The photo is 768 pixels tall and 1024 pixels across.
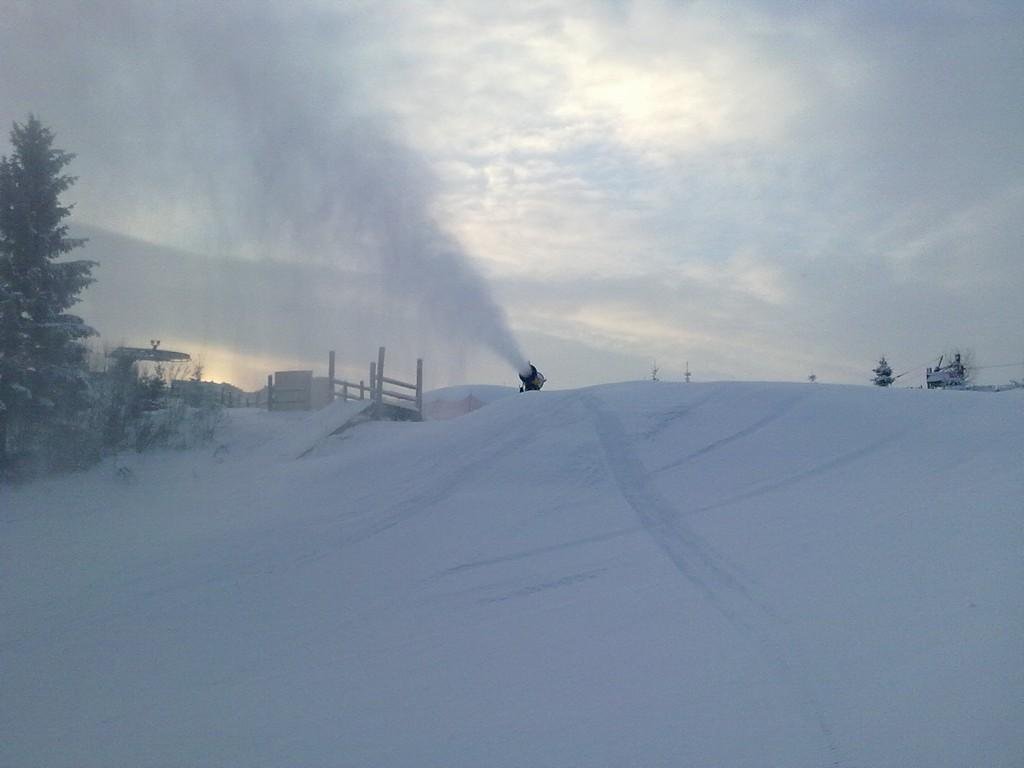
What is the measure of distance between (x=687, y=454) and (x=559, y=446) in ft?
8.85

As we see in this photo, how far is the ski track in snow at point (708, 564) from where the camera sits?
26.8ft

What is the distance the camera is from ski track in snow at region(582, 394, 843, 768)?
8.16m

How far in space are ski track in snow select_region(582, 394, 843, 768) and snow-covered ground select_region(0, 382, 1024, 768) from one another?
0.17 feet

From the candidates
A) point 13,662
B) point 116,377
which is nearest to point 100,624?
point 13,662

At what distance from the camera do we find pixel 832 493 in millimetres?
14188

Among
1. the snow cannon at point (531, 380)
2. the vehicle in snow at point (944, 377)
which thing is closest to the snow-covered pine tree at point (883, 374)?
the vehicle in snow at point (944, 377)

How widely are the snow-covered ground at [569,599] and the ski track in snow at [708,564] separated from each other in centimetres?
5

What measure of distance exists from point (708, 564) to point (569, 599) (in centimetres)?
208

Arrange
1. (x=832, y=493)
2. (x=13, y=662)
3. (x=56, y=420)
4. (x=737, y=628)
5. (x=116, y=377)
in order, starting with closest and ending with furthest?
(x=737, y=628)
(x=13, y=662)
(x=832, y=493)
(x=56, y=420)
(x=116, y=377)

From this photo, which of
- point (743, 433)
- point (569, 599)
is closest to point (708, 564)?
point (569, 599)

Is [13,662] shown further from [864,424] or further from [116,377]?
[116,377]

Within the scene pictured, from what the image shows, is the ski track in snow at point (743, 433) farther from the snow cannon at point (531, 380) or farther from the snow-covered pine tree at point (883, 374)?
the snow-covered pine tree at point (883, 374)

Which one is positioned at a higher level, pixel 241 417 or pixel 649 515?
pixel 241 417

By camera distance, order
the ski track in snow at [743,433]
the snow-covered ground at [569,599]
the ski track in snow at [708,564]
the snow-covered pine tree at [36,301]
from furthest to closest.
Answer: the snow-covered pine tree at [36,301]
the ski track in snow at [743,433]
the ski track in snow at [708,564]
the snow-covered ground at [569,599]
